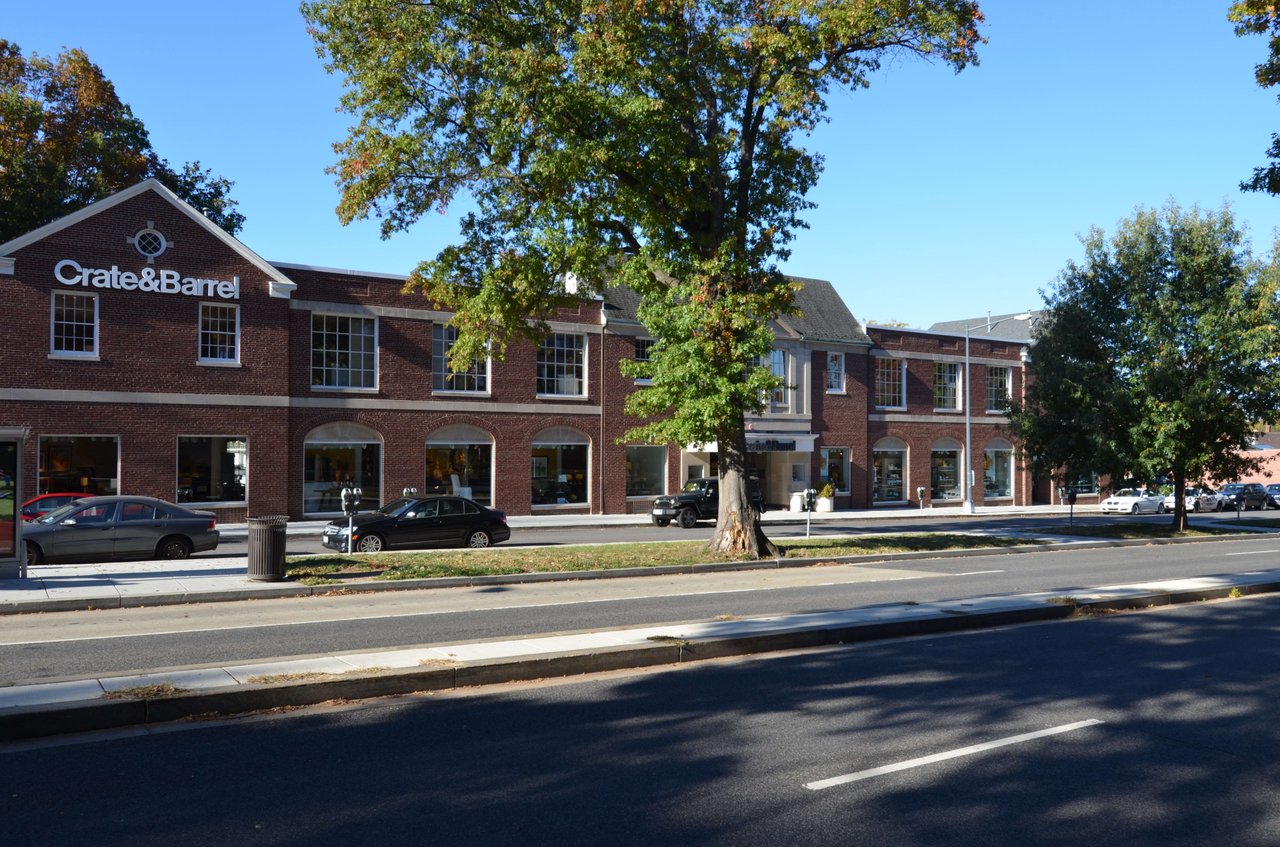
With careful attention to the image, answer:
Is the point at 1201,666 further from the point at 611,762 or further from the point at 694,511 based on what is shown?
the point at 694,511

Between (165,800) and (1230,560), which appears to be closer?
(165,800)

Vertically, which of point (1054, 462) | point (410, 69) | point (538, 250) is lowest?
point (1054, 462)

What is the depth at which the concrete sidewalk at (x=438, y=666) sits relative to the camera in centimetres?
737

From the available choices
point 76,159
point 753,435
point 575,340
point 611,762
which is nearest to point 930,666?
point 611,762

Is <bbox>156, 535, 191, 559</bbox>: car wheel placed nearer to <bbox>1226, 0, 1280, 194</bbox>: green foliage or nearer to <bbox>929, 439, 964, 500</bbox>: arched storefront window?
<bbox>1226, 0, 1280, 194</bbox>: green foliage

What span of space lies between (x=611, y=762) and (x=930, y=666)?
434 cm

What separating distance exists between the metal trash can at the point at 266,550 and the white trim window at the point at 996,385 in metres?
41.5

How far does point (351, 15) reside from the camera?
19.1m

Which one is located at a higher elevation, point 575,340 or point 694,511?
point 575,340

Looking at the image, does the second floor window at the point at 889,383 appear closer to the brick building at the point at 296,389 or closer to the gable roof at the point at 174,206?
the brick building at the point at 296,389

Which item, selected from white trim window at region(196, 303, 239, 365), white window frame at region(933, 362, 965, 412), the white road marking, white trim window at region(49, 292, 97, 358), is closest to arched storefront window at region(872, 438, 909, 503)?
white window frame at region(933, 362, 965, 412)

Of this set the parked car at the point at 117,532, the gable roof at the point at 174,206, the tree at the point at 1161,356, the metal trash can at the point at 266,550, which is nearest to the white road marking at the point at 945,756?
the metal trash can at the point at 266,550

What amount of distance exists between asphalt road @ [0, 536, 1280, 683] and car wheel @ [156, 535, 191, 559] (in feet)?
22.0

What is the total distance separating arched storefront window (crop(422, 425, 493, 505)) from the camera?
114 feet
